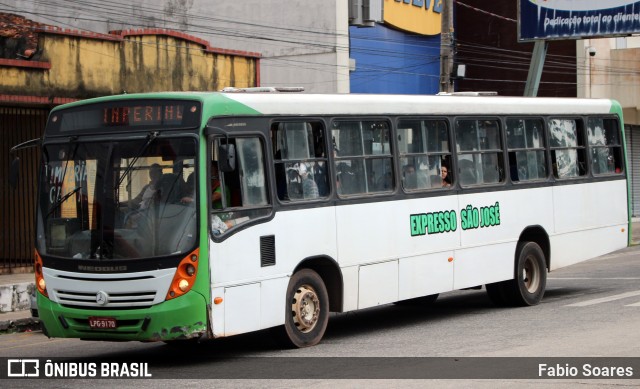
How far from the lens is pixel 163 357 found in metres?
12.7

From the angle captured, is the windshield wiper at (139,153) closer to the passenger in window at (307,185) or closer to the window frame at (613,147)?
the passenger in window at (307,185)

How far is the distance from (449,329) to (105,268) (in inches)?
182

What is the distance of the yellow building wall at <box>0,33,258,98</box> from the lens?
21.9 meters

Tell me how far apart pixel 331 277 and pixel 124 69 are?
468 inches

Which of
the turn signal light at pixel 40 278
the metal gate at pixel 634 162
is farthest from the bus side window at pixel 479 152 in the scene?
the metal gate at pixel 634 162

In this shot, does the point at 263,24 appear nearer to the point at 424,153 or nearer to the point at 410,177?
the point at 424,153

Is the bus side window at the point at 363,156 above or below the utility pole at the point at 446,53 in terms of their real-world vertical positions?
below

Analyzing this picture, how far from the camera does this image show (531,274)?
663 inches

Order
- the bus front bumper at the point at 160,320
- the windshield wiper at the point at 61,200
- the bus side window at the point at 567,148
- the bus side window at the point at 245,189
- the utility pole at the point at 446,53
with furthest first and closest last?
the utility pole at the point at 446,53 < the bus side window at the point at 567,148 < the windshield wiper at the point at 61,200 < the bus side window at the point at 245,189 < the bus front bumper at the point at 160,320

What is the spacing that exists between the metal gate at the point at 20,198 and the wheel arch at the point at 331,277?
33.5 ft

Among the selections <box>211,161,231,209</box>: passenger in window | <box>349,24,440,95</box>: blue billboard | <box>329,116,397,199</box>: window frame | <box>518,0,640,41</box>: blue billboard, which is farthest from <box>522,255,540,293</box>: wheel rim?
<box>349,24,440,95</box>: blue billboard

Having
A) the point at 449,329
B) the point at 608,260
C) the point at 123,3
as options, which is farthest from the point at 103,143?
the point at 123,3

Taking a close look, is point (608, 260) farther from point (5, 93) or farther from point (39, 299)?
point (39, 299)

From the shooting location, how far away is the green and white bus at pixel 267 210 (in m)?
11.5
